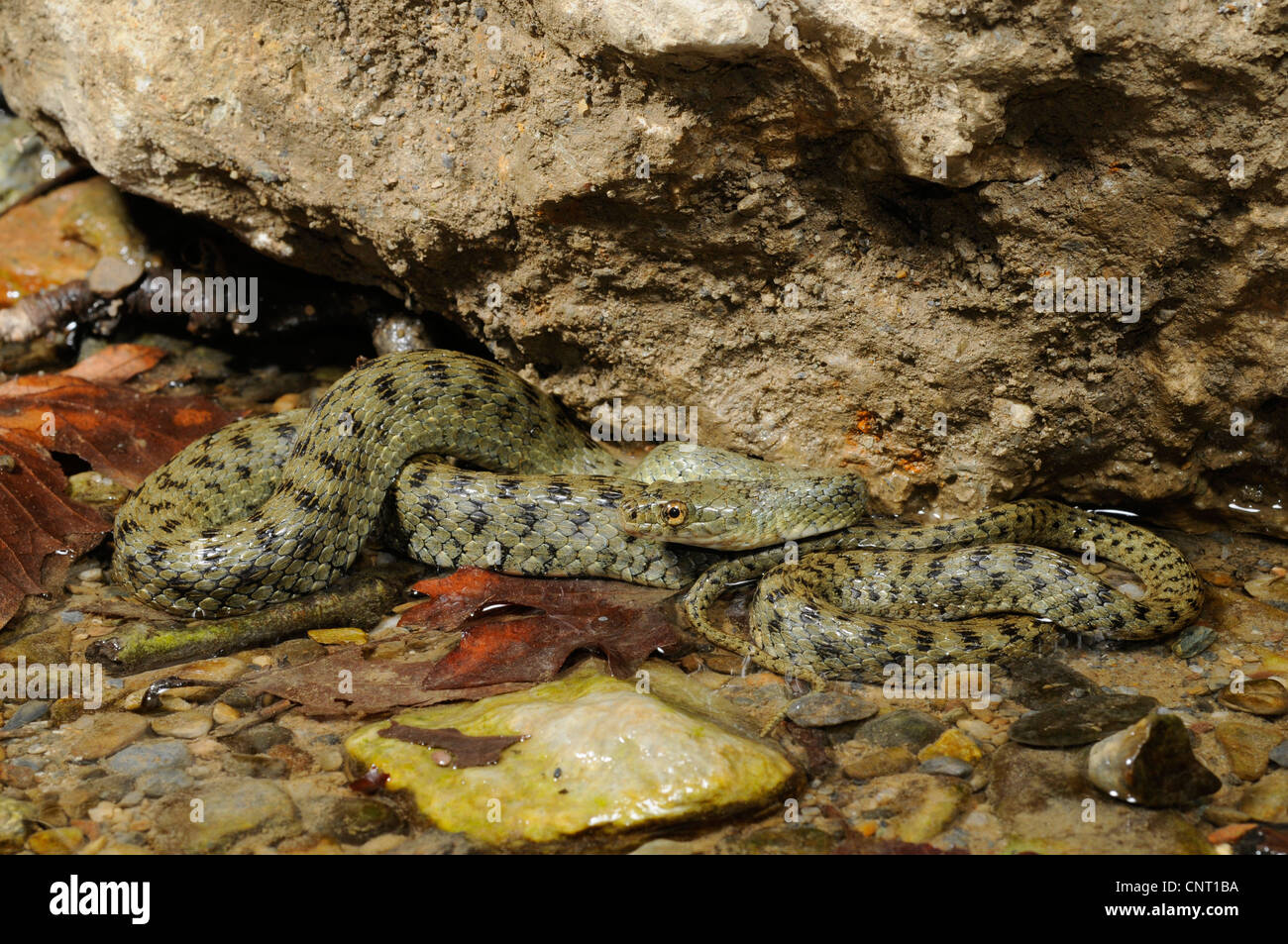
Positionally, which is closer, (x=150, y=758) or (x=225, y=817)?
(x=225, y=817)

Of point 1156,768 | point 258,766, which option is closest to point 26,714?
point 258,766

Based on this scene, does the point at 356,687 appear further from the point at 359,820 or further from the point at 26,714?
the point at 26,714

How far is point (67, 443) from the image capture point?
24.2 ft

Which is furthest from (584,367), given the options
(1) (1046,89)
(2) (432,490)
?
(1) (1046,89)

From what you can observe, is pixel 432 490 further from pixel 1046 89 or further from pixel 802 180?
pixel 1046 89

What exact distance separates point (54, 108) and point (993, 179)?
6872 millimetres

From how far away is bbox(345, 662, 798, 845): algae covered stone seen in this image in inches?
175

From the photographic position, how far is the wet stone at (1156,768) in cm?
Answer: 450

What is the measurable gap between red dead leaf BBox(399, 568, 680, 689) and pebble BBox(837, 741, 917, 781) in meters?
1.23

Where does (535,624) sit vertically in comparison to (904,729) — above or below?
above

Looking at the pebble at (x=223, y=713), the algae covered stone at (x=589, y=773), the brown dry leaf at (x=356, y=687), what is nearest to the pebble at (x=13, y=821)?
the pebble at (x=223, y=713)

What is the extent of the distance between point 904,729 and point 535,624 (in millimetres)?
2066


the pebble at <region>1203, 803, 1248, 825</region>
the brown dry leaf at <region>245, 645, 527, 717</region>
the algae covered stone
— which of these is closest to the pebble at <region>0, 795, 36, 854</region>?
the brown dry leaf at <region>245, 645, 527, 717</region>

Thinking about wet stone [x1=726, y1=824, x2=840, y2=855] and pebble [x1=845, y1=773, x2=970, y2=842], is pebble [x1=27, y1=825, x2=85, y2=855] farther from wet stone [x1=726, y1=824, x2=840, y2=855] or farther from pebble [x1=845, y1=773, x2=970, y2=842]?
pebble [x1=845, y1=773, x2=970, y2=842]
